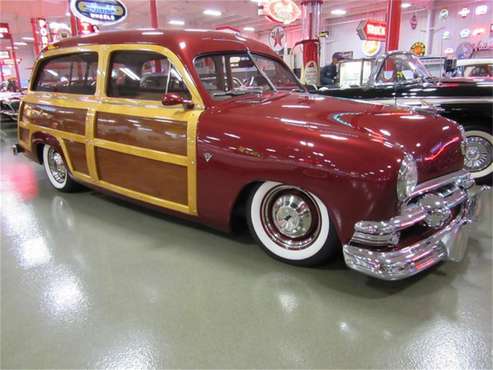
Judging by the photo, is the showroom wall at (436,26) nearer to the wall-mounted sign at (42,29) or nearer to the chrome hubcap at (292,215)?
the wall-mounted sign at (42,29)

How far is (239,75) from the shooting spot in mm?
3479

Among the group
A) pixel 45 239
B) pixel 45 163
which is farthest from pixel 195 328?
pixel 45 163

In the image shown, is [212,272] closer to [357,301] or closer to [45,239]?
[357,301]

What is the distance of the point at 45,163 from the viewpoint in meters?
4.71

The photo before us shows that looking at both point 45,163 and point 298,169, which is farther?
point 45,163

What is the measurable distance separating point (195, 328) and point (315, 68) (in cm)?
753

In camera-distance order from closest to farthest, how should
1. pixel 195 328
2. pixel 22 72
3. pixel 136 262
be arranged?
pixel 195 328, pixel 136 262, pixel 22 72

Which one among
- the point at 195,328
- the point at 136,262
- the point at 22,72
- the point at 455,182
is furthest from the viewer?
the point at 22,72

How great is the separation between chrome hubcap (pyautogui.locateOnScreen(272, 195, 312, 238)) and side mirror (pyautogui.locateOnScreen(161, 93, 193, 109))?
1.00 meters

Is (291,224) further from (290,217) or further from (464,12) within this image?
(464,12)

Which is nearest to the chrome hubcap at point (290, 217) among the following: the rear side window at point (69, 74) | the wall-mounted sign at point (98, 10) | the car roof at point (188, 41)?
the car roof at point (188, 41)

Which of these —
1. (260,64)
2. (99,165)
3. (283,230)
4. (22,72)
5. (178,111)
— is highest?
(22,72)

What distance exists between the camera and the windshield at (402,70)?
5.07 m

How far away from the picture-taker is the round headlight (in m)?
2.12
